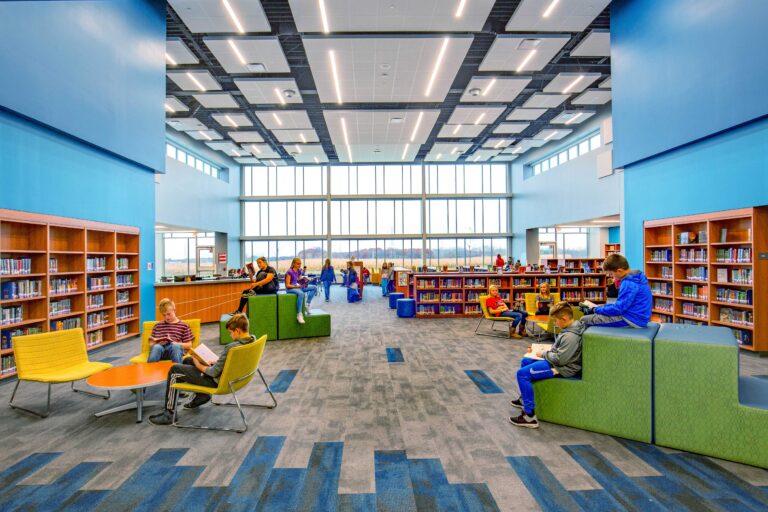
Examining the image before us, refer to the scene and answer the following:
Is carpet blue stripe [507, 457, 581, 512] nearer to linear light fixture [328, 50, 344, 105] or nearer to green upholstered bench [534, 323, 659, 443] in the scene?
green upholstered bench [534, 323, 659, 443]

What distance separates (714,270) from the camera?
6.86 m

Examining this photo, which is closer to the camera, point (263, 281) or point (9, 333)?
point (9, 333)

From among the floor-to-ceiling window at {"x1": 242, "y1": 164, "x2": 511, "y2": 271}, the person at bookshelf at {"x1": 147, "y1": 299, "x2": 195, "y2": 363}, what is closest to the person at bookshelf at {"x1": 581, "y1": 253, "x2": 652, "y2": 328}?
the person at bookshelf at {"x1": 147, "y1": 299, "x2": 195, "y2": 363}

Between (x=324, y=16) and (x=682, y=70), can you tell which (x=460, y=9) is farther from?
(x=682, y=70)

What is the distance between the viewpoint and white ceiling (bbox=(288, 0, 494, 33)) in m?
7.24

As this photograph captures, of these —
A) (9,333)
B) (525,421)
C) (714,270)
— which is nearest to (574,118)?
(714,270)

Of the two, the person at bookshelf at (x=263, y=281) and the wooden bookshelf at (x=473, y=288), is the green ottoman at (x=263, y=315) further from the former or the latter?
the wooden bookshelf at (x=473, y=288)

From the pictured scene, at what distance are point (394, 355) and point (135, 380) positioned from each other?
3.72 metres

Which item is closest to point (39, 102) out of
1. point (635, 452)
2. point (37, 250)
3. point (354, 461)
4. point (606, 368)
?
point (37, 250)

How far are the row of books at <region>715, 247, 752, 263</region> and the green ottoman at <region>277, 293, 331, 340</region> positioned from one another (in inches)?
279

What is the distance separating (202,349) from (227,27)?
275 inches

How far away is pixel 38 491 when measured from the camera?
105 inches

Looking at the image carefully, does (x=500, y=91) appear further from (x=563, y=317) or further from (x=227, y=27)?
(x=563, y=317)

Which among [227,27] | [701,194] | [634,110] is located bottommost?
[701,194]
